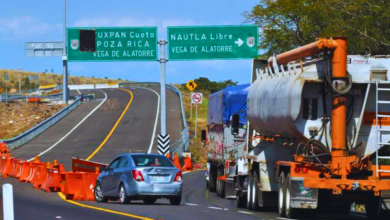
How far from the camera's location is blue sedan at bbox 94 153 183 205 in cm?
2173

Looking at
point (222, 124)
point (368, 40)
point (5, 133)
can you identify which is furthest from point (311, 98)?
point (5, 133)

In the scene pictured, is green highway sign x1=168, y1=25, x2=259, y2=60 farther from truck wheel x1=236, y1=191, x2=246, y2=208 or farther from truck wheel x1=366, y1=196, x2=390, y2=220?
truck wheel x1=366, y1=196, x2=390, y2=220

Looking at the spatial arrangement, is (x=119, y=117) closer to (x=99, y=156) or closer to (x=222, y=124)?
(x=99, y=156)

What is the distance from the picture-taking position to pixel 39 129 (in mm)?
61844

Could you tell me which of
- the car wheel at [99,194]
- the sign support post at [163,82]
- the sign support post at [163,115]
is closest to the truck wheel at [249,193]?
the car wheel at [99,194]

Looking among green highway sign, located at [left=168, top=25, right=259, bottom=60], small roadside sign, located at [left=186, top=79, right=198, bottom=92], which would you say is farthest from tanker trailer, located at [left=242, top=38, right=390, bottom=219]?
small roadside sign, located at [left=186, top=79, right=198, bottom=92]

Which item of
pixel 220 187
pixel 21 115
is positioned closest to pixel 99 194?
pixel 220 187

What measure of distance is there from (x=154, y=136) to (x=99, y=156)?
9730 millimetres

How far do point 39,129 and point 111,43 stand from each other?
15154 mm

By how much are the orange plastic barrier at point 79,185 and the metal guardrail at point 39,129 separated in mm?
28583

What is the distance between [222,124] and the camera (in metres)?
27.4

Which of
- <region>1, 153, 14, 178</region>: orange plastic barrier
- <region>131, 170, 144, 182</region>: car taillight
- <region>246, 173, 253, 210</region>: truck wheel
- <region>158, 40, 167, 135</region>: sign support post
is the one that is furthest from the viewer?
<region>158, 40, 167, 135</region>: sign support post

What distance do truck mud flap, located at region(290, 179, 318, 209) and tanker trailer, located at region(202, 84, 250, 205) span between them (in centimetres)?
465

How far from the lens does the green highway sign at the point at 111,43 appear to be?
162ft
